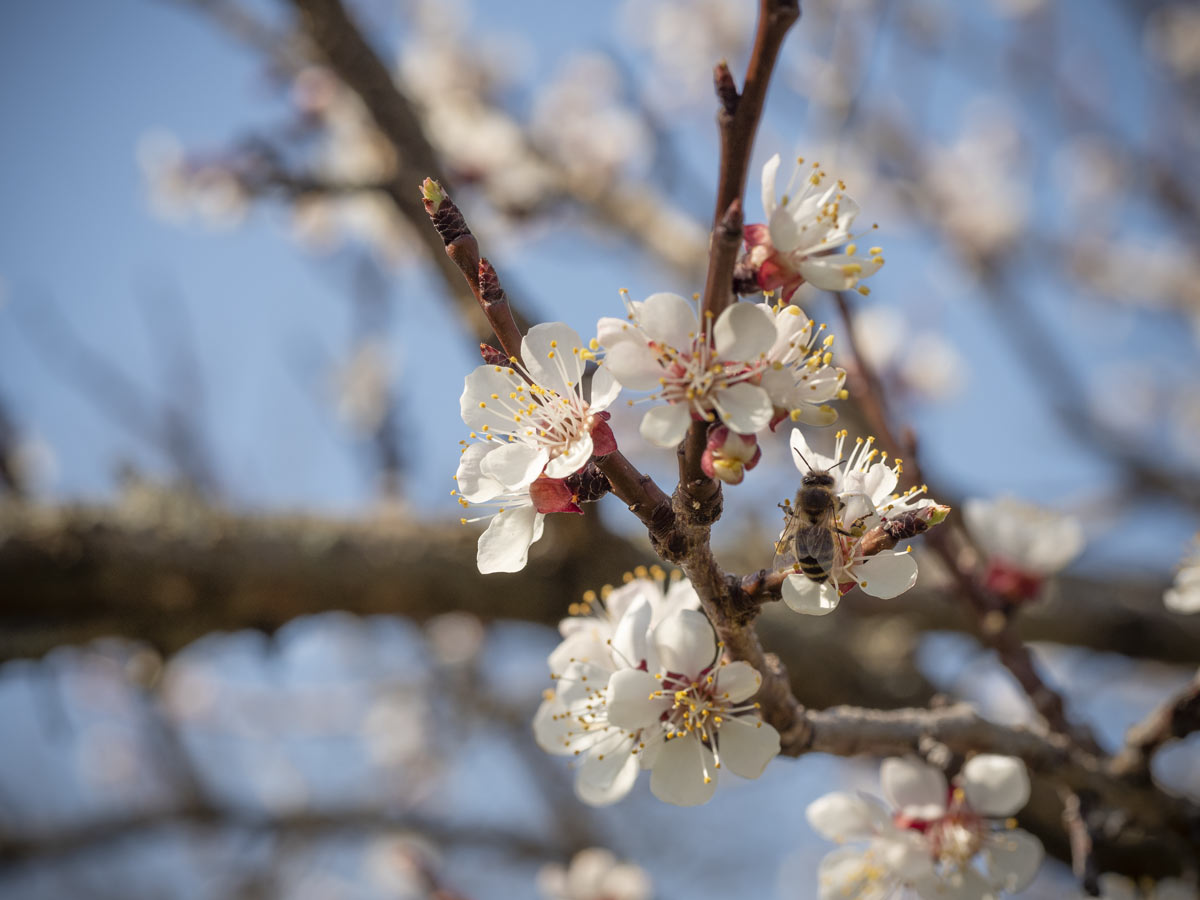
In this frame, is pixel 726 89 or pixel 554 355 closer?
pixel 726 89

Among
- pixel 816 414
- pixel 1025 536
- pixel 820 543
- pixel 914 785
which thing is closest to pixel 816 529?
pixel 820 543

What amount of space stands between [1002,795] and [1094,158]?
268 inches

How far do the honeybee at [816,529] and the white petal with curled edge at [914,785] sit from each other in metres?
0.48

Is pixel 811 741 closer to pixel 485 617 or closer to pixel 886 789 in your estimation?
pixel 886 789

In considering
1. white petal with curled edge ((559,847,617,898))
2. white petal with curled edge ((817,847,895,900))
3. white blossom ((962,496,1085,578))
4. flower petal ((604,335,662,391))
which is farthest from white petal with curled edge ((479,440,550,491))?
white petal with curled edge ((559,847,617,898))

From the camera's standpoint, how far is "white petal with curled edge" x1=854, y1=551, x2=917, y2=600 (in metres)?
0.78

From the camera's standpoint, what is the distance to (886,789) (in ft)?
3.54

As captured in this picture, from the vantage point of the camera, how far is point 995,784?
1.06 m

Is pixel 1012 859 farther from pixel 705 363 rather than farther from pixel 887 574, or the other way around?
pixel 705 363

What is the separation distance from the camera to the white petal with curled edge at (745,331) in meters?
0.70

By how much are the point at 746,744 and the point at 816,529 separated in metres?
0.29

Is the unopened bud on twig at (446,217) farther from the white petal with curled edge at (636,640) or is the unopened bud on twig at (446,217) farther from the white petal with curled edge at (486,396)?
the white petal with curled edge at (636,640)

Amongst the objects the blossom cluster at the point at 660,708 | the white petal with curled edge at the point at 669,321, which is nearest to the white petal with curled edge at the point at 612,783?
the blossom cluster at the point at 660,708

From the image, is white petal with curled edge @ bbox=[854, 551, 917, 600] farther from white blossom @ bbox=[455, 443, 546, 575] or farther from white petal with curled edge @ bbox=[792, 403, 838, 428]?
white blossom @ bbox=[455, 443, 546, 575]
